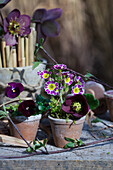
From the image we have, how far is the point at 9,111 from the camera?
0.75 m

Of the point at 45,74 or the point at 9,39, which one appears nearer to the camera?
the point at 45,74

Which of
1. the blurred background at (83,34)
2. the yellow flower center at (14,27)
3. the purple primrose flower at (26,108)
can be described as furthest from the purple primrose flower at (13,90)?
the blurred background at (83,34)

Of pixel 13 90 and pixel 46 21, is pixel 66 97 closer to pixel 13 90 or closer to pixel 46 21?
pixel 13 90

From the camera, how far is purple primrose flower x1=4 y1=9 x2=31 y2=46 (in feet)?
2.89

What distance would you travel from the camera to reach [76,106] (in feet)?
2.26

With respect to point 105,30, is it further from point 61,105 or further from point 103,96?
point 61,105

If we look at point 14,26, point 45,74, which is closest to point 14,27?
point 14,26

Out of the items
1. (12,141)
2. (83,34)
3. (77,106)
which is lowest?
(12,141)

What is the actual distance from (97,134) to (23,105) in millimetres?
264

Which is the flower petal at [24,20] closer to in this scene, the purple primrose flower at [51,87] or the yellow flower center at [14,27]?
the yellow flower center at [14,27]

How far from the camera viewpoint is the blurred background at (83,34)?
1173 mm

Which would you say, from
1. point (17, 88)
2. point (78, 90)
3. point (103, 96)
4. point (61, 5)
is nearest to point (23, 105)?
point (17, 88)

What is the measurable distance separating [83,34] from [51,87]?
1.80 feet

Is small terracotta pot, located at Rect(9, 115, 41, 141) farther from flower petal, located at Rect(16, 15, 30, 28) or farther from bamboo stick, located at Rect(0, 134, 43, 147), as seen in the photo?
flower petal, located at Rect(16, 15, 30, 28)
